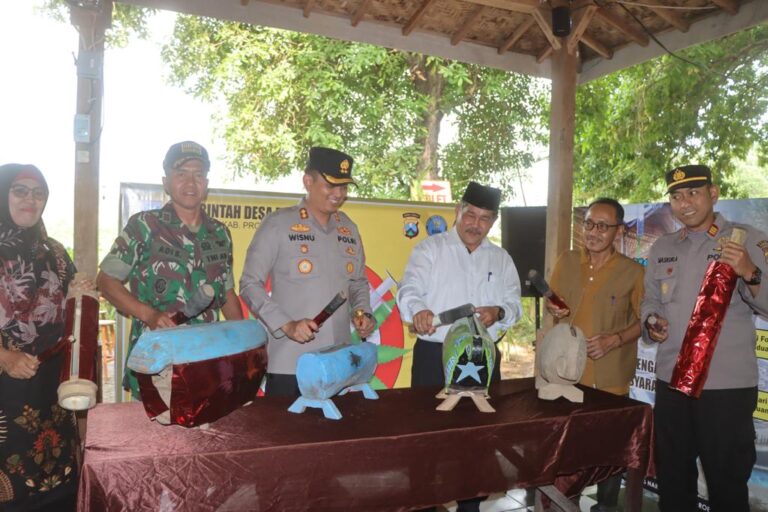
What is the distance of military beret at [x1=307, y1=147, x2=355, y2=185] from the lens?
104 inches

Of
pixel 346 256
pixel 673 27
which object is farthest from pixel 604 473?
pixel 673 27

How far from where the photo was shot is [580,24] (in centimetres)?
415

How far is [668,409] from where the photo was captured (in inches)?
108

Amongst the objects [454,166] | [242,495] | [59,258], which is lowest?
[242,495]

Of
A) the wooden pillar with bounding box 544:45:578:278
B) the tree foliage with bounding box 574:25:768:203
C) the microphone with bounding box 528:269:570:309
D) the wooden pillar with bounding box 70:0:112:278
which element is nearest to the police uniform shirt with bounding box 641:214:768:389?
the microphone with bounding box 528:269:570:309

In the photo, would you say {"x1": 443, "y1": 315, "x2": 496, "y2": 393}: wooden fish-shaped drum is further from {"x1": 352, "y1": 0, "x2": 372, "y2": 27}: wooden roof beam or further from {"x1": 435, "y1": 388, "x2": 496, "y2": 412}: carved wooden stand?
A: {"x1": 352, "y1": 0, "x2": 372, "y2": 27}: wooden roof beam

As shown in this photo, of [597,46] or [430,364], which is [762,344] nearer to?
[430,364]

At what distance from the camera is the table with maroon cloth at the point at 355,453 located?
5.63 ft

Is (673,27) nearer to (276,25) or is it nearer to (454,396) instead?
(276,25)

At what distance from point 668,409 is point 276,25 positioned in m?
3.27

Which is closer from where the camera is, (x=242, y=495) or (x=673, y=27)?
(x=242, y=495)

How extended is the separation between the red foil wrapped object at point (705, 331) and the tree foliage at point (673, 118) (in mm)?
6682

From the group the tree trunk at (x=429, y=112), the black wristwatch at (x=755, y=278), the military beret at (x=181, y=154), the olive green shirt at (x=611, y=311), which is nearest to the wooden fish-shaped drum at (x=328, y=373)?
the military beret at (x=181, y=154)

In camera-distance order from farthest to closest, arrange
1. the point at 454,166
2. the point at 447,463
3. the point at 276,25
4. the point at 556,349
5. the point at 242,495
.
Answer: the point at 454,166 → the point at 276,25 → the point at 556,349 → the point at 447,463 → the point at 242,495
